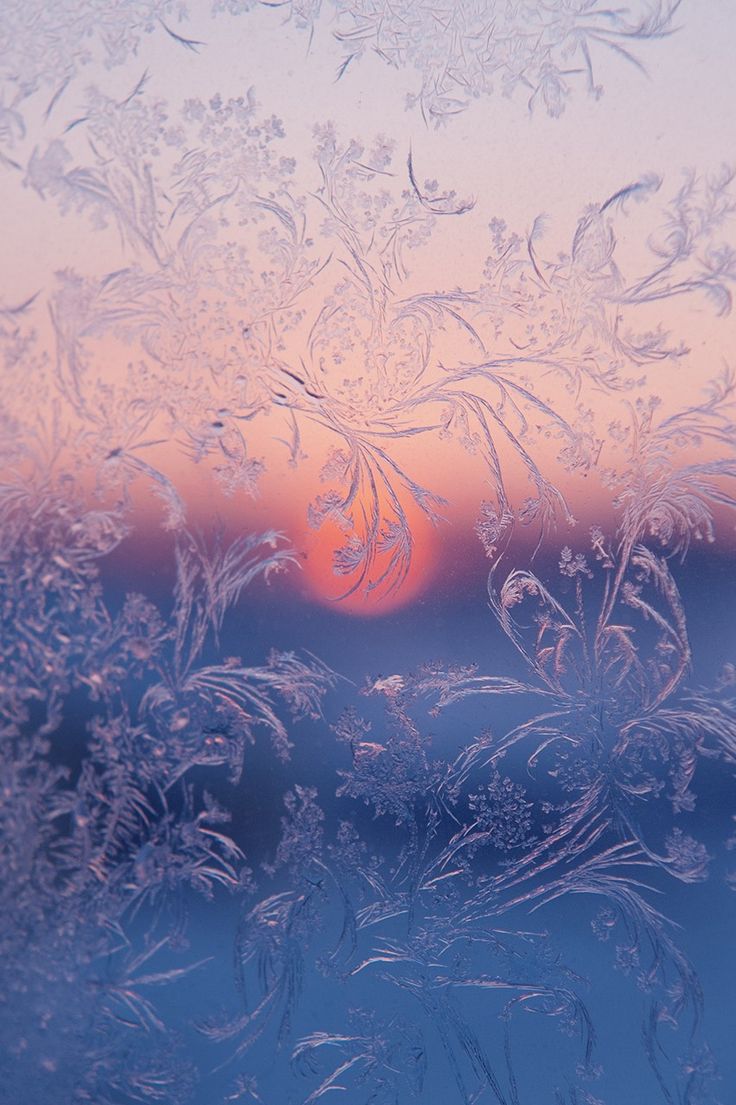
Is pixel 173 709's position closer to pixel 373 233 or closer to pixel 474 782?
pixel 474 782

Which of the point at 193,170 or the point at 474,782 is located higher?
the point at 193,170

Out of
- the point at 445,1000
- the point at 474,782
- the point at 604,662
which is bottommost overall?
the point at 445,1000

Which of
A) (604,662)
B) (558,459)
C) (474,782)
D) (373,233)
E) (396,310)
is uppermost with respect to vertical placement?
(373,233)

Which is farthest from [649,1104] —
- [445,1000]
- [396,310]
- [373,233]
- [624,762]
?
[373,233]

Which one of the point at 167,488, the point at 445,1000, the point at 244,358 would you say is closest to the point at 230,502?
the point at 167,488

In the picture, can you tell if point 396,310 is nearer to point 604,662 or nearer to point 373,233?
point 373,233

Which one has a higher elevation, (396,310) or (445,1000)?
(396,310)
